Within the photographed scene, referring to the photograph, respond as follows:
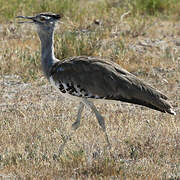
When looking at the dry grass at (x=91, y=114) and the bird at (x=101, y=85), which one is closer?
the dry grass at (x=91, y=114)

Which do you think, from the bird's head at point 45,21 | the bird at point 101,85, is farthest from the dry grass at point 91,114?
the bird's head at point 45,21

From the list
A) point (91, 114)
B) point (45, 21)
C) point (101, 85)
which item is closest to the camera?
point (101, 85)

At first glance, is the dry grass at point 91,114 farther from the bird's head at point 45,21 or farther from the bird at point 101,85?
the bird's head at point 45,21

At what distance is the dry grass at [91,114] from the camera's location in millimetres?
4336

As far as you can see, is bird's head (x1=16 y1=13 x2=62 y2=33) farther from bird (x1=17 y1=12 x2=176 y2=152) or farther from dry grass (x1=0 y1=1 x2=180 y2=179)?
dry grass (x1=0 y1=1 x2=180 y2=179)

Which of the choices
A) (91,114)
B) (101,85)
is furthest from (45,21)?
(91,114)

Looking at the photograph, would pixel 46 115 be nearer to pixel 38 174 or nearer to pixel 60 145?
pixel 60 145

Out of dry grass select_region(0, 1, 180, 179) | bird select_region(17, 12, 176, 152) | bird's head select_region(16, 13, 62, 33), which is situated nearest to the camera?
dry grass select_region(0, 1, 180, 179)

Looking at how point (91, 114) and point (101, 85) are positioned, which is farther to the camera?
point (91, 114)

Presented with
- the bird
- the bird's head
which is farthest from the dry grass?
the bird's head

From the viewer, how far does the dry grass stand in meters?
4.34

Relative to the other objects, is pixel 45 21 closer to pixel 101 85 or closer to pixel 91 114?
pixel 101 85

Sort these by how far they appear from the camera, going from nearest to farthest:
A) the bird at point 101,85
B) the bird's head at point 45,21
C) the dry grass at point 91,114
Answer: the dry grass at point 91,114
the bird at point 101,85
the bird's head at point 45,21

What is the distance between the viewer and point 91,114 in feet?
19.3
